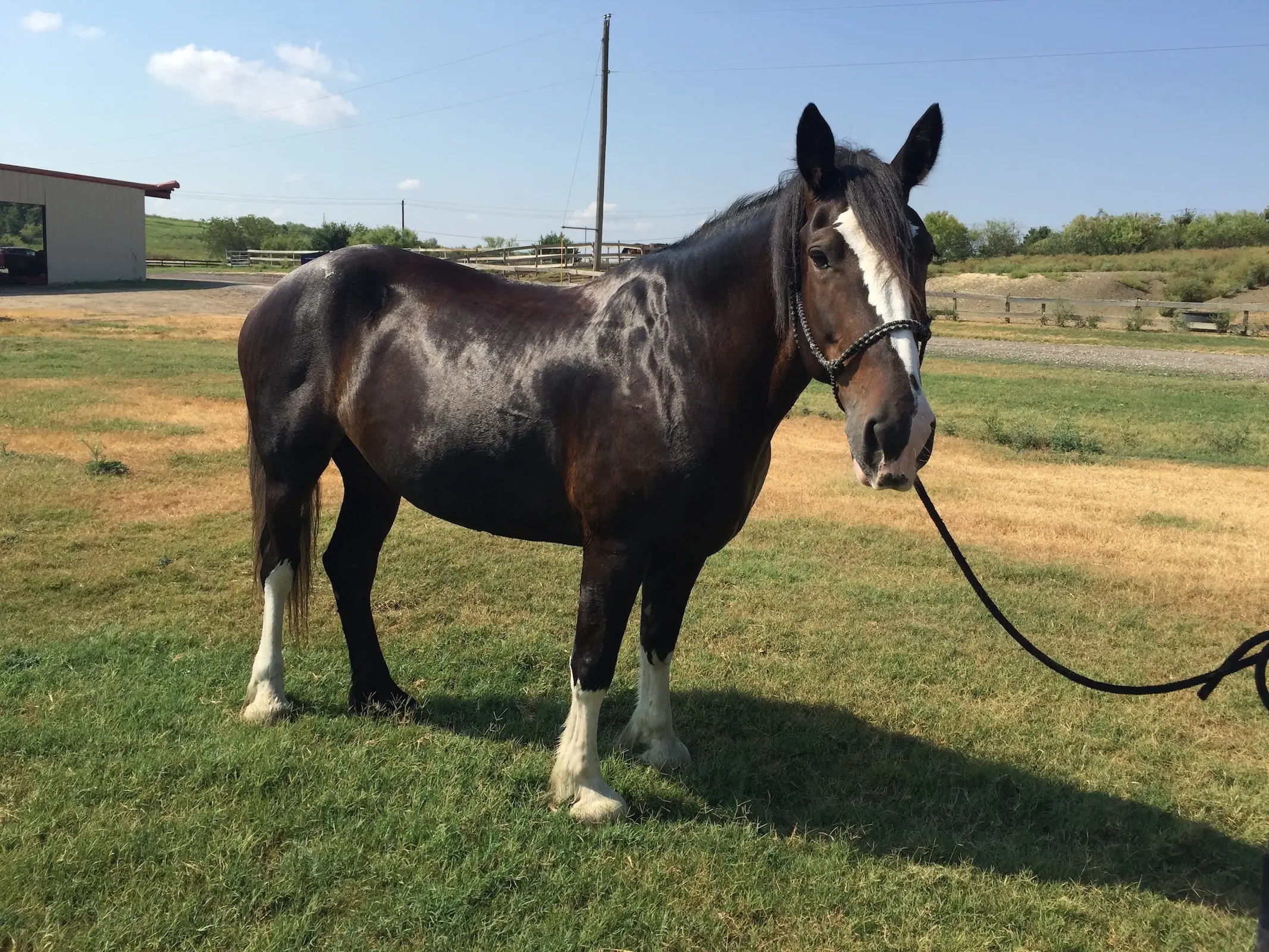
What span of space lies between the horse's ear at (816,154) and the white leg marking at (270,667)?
2.93m

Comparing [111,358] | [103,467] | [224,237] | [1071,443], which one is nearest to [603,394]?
[103,467]

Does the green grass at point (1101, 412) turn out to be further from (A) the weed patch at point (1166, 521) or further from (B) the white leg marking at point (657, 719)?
(B) the white leg marking at point (657, 719)

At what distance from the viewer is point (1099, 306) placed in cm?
3959

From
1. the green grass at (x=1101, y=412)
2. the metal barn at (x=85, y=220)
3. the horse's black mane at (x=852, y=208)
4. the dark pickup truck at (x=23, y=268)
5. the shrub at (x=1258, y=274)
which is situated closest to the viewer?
the horse's black mane at (x=852, y=208)

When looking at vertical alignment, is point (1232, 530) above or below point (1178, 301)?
below

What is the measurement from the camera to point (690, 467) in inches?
122

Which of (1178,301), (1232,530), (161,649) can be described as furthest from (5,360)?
(1178,301)

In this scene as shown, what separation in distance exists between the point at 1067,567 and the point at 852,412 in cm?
505

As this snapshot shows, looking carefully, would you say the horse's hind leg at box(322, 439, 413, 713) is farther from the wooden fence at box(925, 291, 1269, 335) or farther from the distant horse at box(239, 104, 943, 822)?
the wooden fence at box(925, 291, 1269, 335)

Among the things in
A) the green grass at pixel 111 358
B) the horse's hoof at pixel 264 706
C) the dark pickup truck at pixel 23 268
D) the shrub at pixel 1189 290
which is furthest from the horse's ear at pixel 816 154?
the shrub at pixel 1189 290

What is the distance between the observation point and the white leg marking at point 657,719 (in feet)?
12.4

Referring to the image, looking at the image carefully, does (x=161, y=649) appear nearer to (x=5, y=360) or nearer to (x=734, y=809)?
(x=734, y=809)

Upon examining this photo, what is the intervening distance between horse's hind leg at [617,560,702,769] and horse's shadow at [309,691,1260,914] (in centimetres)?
13

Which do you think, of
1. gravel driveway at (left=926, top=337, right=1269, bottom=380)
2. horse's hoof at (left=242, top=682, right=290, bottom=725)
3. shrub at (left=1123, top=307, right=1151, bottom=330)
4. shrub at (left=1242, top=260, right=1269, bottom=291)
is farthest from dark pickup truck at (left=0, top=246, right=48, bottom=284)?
shrub at (left=1242, top=260, right=1269, bottom=291)
